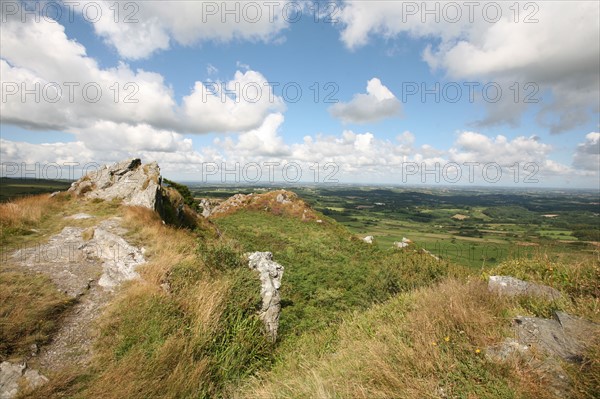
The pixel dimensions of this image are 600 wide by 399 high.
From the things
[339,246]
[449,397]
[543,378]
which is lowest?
[339,246]

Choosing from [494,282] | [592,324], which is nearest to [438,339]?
[592,324]

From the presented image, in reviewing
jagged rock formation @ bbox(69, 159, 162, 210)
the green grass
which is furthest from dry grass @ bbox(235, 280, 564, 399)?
jagged rock formation @ bbox(69, 159, 162, 210)

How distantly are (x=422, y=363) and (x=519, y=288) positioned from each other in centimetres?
445

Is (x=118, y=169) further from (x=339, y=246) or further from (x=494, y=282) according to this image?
(x=494, y=282)

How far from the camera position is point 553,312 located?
5.98m

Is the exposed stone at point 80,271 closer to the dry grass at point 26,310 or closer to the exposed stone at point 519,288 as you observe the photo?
the dry grass at point 26,310

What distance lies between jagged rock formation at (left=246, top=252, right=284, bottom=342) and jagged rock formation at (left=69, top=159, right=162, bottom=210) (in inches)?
350

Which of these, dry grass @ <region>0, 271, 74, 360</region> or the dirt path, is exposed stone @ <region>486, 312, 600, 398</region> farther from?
dry grass @ <region>0, 271, 74, 360</region>

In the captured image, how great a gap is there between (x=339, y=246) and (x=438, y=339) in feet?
72.4

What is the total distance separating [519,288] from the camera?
7371 millimetres

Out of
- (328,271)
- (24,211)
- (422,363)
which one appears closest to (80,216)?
(24,211)

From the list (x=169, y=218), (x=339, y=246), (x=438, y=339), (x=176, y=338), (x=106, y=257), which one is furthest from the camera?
(x=339, y=246)

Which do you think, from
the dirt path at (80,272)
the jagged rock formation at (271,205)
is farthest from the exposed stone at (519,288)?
the jagged rock formation at (271,205)

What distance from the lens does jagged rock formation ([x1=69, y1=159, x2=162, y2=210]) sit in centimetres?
1700
